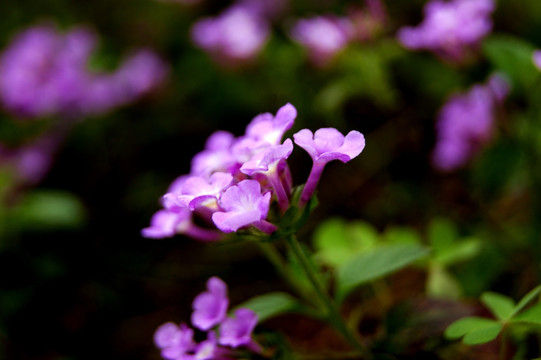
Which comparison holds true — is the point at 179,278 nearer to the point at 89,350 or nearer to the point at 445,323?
the point at 89,350

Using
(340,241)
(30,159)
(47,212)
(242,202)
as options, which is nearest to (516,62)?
(340,241)

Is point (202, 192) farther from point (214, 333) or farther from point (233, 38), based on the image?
point (233, 38)

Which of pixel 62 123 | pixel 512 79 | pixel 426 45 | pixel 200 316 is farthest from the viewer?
pixel 62 123

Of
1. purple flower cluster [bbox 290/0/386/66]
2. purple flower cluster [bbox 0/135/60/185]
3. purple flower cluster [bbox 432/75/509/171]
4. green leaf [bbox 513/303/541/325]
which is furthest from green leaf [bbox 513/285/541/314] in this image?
purple flower cluster [bbox 0/135/60/185]

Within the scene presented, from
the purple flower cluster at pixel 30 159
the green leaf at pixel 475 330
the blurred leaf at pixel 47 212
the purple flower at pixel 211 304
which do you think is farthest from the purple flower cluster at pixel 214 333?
the purple flower cluster at pixel 30 159

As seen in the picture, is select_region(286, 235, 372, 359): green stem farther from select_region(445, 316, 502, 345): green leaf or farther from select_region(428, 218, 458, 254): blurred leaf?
select_region(428, 218, 458, 254): blurred leaf

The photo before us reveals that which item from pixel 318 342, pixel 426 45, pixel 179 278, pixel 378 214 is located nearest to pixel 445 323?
pixel 318 342

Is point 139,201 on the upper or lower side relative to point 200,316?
upper
